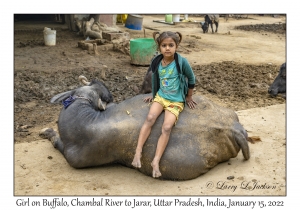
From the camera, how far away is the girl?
3.51 m

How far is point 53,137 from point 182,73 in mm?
1858

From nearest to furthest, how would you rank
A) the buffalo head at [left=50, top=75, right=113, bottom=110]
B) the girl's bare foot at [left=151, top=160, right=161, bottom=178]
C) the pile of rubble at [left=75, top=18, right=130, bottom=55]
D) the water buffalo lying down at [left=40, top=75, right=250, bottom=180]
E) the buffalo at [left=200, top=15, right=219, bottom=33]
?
the girl's bare foot at [left=151, top=160, right=161, bottom=178], the water buffalo lying down at [left=40, top=75, right=250, bottom=180], the buffalo head at [left=50, top=75, right=113, bottom=110], the pile of rubble at [left=75, top=18, right=130, bottom=55], the buffalo at [left=200, top=15, right=219, bottom=33]

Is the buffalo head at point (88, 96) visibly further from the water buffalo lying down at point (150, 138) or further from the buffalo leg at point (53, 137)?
the buffalo leg at point (53, 137)

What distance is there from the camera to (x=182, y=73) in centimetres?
370

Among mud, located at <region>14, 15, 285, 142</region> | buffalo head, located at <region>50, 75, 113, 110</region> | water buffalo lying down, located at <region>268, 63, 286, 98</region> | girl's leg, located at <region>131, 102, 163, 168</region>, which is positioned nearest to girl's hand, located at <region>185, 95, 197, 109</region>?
girl's leg, located at <region>131, 102, 163, 168</region>

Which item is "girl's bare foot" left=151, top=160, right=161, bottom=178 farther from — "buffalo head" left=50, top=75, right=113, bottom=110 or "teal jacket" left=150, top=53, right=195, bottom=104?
"buffalo head" left=50, top=75, right=113, bottom=110

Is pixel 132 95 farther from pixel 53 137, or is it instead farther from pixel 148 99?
pixel 148 99

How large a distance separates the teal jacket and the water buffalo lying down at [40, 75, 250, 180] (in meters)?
0.23

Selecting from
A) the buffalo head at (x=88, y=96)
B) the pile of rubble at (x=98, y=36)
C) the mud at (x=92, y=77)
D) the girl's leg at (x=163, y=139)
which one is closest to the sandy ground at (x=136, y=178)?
the girl's leg at (x=163, y=139)

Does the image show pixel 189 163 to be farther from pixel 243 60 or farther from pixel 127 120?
pixel 243 60

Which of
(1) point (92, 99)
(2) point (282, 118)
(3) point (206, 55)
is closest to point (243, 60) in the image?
(3) point (206, 55)

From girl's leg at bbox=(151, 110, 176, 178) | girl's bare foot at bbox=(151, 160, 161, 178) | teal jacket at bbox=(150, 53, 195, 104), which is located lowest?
girl's bare foot at bbox=(151, 160, 161, 178)

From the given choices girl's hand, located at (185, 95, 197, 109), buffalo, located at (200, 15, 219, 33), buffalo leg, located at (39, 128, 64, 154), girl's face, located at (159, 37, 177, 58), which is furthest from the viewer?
buffalo, located at (200, 15, 219, 33)
